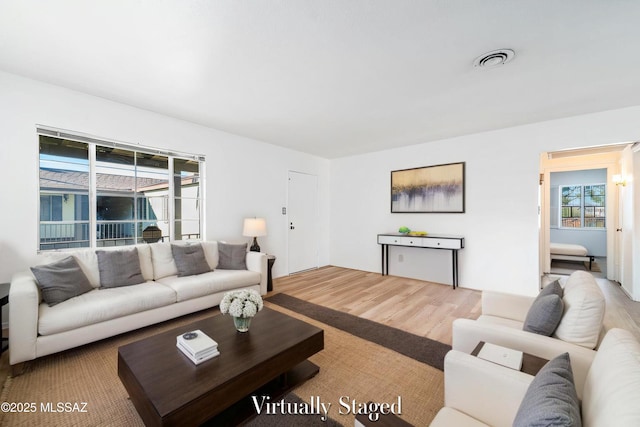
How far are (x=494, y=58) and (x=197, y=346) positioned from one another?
3.19 meters

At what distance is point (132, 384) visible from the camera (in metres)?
1.54

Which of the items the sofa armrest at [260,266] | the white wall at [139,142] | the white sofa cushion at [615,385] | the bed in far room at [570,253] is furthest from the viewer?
the bed in far room at [570,253]

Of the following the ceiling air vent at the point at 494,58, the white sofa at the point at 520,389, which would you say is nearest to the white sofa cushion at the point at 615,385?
the white sofa at the point at 520,389

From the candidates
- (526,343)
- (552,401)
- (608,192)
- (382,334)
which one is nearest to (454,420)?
(552,401)

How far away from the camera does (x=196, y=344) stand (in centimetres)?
174

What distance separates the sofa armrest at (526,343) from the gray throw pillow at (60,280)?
3.37 meters

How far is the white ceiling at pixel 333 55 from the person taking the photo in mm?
1791

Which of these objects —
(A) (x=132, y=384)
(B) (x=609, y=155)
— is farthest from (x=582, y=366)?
(B) (x=609, y=155)

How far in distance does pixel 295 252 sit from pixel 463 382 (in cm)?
448

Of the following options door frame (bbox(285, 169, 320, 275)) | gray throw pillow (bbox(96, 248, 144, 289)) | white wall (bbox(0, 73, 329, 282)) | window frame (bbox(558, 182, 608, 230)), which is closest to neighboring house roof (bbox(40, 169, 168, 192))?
white wall (bbox(0, 73, 329, 282))

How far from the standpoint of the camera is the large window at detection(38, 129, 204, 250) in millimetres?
2977

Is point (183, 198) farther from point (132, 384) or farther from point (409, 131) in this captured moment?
point (409, 131)

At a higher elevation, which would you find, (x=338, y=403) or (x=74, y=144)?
(x=74, y=144)

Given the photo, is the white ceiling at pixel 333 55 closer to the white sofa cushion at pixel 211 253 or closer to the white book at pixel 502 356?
the white sofa cushion at pixel 211 253
